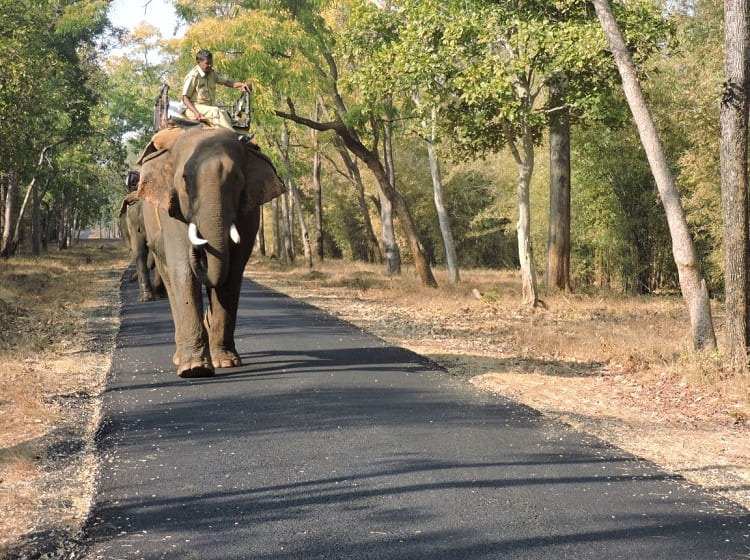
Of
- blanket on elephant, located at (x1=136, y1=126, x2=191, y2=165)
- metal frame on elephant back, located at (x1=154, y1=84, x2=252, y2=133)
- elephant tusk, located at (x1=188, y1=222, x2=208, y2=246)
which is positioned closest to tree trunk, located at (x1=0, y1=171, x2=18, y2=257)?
metal frame on elephant back, located at (x1=154, y1=84, x2=252, y2=133)

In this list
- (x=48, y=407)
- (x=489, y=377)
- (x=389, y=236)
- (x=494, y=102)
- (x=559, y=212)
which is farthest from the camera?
(x=389, y=236)

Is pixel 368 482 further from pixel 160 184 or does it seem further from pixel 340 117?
pixel 340 117

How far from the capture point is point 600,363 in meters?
13.0

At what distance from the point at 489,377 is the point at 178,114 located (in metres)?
5.42

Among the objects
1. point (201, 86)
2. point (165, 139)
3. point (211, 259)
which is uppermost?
point (201, 86)

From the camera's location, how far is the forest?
17500 millimetres

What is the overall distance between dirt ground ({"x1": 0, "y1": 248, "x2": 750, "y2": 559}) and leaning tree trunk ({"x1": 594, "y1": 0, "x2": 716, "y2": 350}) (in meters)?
0.54

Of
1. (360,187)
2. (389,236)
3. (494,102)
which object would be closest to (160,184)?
(494,102)

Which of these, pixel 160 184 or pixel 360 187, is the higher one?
pixel 360 187

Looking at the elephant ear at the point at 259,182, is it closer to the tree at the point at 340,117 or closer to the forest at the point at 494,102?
the forest at the point at 494,102

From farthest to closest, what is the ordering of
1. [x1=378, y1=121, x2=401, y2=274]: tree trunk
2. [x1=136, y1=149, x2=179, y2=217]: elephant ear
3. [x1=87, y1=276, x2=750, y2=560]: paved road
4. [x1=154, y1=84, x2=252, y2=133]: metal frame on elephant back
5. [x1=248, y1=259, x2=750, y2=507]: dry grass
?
[x1=378, y1=121, x2=401, y2=274]: tree trunk → [x1=154, y1=84, x2=252, y2=133]: metal frame on elephant back → [x1=136, y1=149, x2=179, y2=217]: elephant ear → [x1=248, y1=259, x2=750, y2=507]: dry grass → [x1=87, y1=276, x2=750, y2=560]: paved road

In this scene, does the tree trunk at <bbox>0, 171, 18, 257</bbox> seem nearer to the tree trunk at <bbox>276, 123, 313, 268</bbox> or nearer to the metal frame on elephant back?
the tree trunk at <bbox>276, 123, 313, 268</bbox>

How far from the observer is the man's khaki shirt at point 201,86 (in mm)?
11984

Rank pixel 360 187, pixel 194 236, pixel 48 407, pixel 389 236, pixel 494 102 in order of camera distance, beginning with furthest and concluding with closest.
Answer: pixel 360 187 → pixel 389 236 → pixel 494 102 → pixel 194 236 → pixel 48 407
